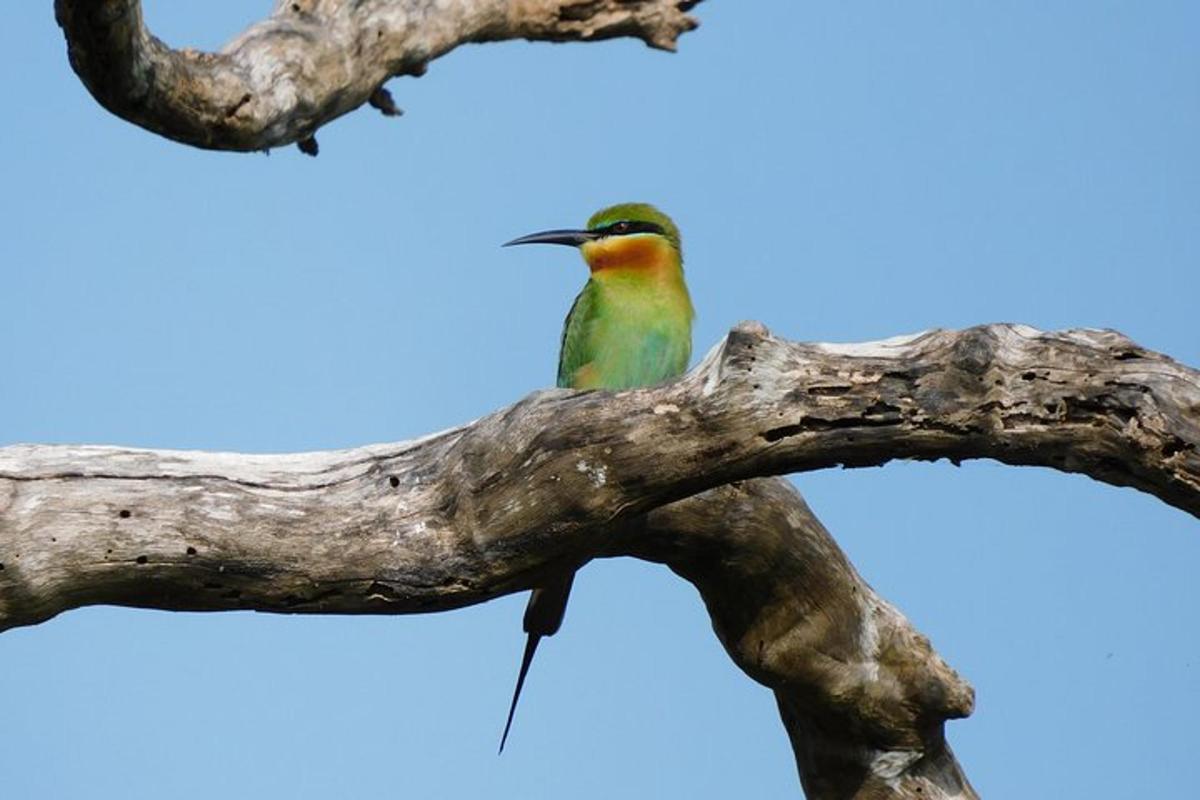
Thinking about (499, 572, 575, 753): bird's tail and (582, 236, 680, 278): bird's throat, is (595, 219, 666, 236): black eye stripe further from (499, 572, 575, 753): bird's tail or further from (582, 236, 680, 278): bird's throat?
(499, 572, 575, 753): bird's tail

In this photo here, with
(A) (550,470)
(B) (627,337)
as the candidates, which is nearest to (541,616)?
(A) (550,470)

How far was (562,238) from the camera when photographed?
5730mm

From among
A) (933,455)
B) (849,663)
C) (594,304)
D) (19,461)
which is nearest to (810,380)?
(933,455)

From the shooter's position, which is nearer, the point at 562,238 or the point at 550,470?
the point at 550,470

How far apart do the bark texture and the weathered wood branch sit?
685 millimetres

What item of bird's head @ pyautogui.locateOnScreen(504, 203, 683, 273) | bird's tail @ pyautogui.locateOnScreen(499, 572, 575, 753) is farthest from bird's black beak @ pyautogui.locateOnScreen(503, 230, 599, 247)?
bird's tail @ pyautogui.locateOnScreen(499, 572, 575, 753)

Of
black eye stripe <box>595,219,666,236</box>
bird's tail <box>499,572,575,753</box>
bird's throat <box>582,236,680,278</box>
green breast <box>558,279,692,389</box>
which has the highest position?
black eye stripe <box>595,219,666,236</box>

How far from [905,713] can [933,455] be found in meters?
1.12

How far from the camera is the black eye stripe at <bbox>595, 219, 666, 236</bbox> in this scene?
5.62 meters

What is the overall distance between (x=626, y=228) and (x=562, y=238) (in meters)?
0.24

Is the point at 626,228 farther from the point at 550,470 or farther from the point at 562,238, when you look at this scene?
the point at 550,470

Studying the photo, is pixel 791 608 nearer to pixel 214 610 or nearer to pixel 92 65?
pixel 214 610

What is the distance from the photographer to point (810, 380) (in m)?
3.02

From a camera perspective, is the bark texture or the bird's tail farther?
the bird's tail
